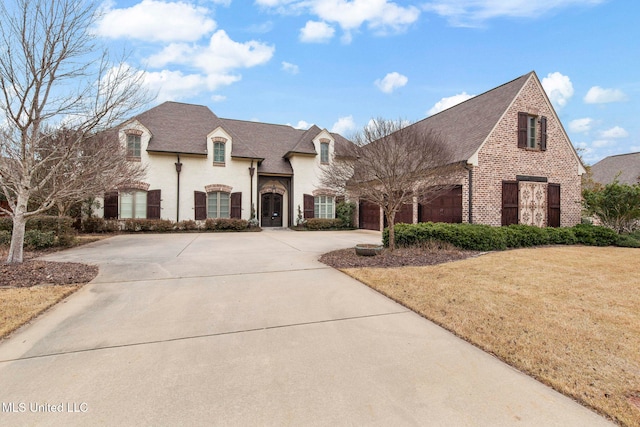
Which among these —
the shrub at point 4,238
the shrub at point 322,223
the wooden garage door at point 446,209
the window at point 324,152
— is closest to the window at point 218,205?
the shrub at point 322,223

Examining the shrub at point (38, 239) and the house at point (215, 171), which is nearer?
the shrub at point (38, 239)

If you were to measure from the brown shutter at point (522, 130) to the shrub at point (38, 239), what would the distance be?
19.2 m

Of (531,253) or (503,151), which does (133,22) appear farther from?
(503,151)

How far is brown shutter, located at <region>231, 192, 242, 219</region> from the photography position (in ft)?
63.9

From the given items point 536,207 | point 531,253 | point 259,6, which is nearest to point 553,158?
point 536,207

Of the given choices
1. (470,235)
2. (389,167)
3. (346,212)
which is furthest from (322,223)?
(389,167)

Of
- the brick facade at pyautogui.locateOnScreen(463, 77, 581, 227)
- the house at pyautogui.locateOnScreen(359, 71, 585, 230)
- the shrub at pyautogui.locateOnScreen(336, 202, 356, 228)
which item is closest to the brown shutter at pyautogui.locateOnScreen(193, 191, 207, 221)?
the shrub at pyautogui.locateOnScreen(336, 202, 356, 228)

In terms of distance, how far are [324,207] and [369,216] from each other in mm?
3356

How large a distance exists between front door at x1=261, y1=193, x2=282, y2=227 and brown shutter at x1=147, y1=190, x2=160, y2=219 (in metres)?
6.52

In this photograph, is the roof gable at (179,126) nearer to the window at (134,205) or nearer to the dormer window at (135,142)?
the dormer window at (135,142)

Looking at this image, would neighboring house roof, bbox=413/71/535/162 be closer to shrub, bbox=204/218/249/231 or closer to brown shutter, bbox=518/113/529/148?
brown shutter, bbox=518/113/529/148

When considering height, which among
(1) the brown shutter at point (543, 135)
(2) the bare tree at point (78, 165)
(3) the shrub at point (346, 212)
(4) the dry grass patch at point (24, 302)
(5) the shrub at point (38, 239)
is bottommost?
(4) the dry grass patch at point (24, 302)

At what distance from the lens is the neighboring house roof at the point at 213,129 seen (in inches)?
738

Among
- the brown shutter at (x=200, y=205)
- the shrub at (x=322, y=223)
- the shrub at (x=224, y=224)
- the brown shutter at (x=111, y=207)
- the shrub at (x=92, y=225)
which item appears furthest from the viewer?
the shrub at (x=322, y=223)
